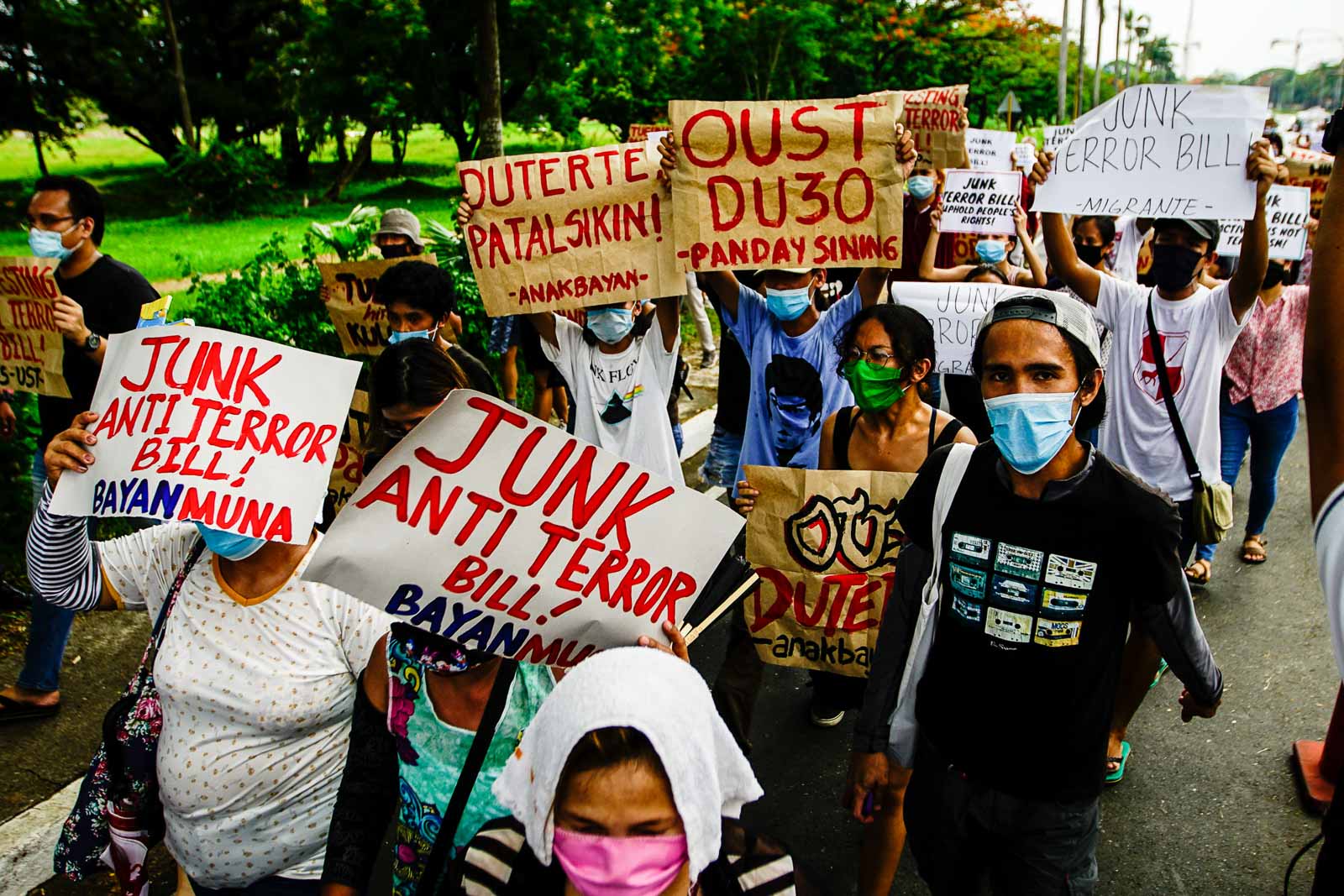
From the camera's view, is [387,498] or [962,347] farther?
[962,347]

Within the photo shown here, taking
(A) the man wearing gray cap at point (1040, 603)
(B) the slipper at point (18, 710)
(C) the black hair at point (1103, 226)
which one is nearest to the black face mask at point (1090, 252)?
(C) the black hair at point (1103, 226)

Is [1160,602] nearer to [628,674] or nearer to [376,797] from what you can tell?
[628,674]

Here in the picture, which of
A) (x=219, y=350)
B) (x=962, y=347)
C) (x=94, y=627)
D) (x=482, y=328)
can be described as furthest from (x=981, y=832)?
(x=482, y=328)

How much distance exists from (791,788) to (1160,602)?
1.89 metres

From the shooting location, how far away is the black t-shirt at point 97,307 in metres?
3.98

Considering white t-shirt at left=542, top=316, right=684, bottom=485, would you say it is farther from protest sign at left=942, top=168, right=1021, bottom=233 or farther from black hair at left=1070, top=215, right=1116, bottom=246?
black hair at left=1070, top=215, right=1116, bottom=246

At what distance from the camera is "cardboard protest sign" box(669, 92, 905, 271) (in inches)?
140

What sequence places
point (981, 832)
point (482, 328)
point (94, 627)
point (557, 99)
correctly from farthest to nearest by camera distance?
point (557, 99), point (482, 328), point (94, 627), point (981, 832)

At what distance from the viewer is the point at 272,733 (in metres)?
2.34

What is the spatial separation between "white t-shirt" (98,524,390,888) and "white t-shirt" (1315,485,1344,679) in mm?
1915

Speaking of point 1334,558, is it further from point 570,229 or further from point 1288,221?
point 1288,221

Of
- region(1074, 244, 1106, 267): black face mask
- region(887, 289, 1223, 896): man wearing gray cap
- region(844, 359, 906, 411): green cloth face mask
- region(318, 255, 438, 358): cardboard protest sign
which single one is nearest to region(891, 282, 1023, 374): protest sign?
region(844, 359, 906, 411): green cloth face mask

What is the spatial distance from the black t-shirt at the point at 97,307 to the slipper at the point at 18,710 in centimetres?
107

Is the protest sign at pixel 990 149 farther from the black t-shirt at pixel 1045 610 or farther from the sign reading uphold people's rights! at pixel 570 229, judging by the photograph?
the black t-shirt at pixel 1045 610
